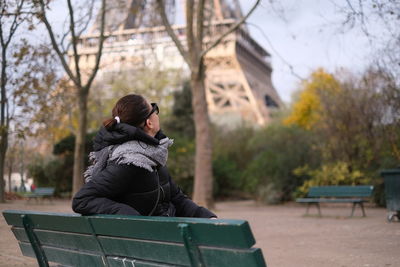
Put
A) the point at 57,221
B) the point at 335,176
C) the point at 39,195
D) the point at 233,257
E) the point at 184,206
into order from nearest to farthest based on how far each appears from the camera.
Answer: the point at 233,257 < the point at 57,221 < the point at 184,206 < the point at 39,195 < the point at 335,176

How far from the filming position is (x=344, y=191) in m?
15.8

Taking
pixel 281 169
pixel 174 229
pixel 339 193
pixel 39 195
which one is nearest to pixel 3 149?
pixel 39 195

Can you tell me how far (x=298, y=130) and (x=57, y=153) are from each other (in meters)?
10.3

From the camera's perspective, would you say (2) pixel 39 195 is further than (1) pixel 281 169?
No

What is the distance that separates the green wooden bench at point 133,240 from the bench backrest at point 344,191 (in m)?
12.2

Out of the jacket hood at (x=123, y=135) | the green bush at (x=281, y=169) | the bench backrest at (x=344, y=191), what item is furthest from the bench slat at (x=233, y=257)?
the green bush at (x=281, y=169)

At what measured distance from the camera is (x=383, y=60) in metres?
15.6

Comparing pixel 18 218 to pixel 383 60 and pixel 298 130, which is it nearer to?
pixel 383 60

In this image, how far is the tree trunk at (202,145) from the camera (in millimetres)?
17047

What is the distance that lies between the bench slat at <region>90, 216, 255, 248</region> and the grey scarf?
1.11ft

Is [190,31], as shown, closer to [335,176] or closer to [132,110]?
[335,176]

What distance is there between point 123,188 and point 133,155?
0.20 metres

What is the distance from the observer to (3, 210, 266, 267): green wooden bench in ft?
8.00

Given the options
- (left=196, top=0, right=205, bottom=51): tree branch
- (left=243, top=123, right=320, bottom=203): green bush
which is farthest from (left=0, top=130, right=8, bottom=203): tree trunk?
(left=243, top=123, right=320, bottom=203): green bush
